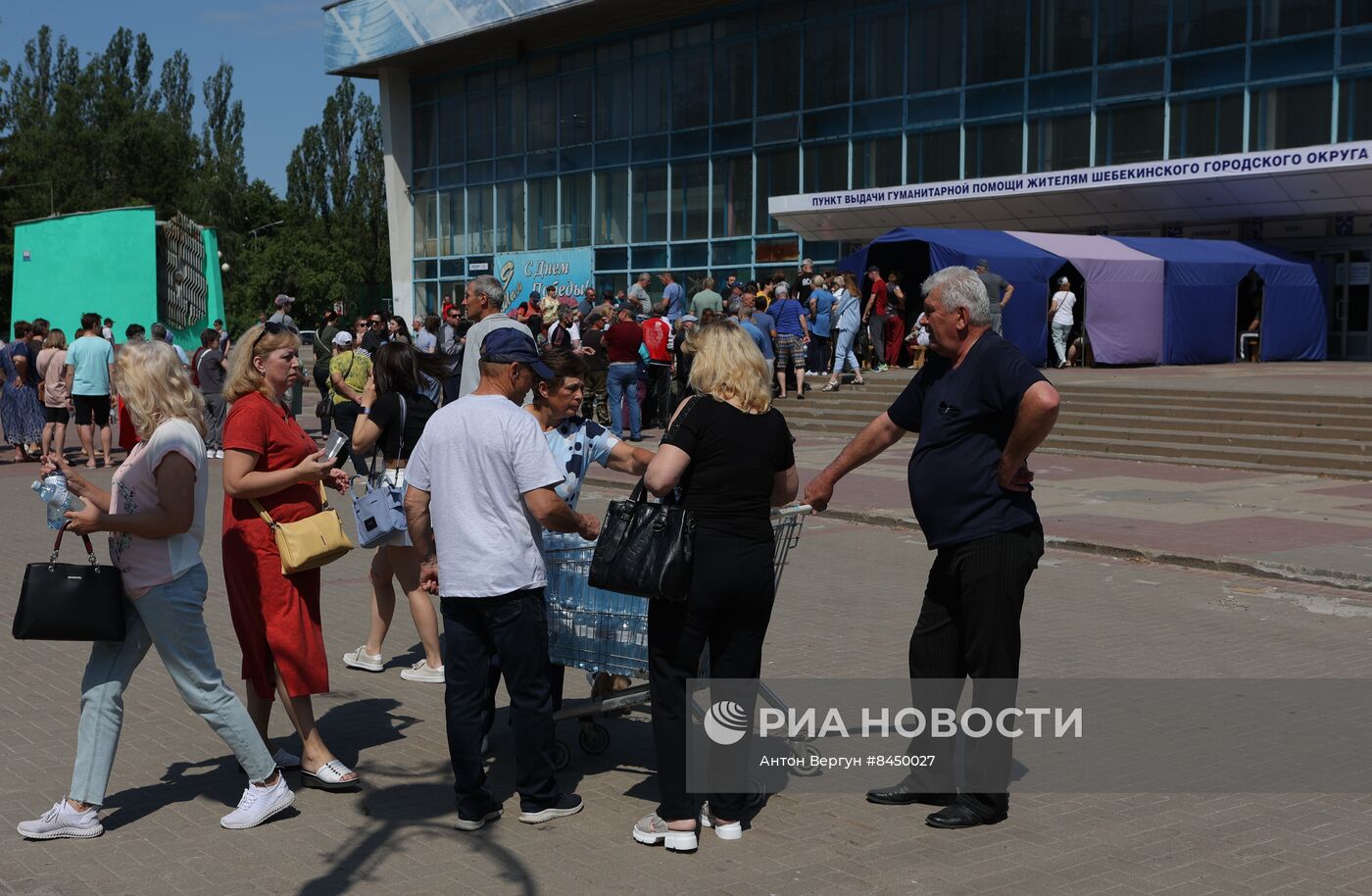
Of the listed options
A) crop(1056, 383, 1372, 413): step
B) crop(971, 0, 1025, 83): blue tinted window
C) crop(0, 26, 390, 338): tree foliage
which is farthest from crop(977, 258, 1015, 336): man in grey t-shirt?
crop(0, 26, 390, 338): tree foliage

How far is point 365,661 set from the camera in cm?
770

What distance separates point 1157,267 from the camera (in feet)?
91.0

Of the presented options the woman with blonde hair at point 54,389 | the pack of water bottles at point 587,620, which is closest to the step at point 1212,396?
the woman with blonde hair at point 54,389

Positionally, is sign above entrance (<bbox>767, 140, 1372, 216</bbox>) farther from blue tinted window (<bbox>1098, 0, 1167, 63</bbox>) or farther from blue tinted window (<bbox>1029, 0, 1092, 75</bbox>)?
blue tinted window (<bbox>1029, 0, 1092, 75</bbox>)

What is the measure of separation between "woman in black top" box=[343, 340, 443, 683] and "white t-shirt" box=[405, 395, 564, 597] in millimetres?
2367

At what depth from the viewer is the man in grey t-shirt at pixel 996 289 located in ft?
72.7

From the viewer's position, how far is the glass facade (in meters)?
30.2

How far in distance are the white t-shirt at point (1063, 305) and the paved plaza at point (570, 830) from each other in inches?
748

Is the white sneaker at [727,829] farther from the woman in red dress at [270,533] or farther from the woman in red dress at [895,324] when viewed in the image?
the woman in red dress at [895,324]

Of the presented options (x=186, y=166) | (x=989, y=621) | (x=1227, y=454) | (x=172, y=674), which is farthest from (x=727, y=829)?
(x=186, y=166)

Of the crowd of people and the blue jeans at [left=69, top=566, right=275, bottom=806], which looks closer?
the crowd of people

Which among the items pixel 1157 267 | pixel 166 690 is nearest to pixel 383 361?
pixel 166 690

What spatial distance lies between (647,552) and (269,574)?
1.69m

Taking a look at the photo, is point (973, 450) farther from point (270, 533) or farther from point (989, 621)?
point (270, 533)
